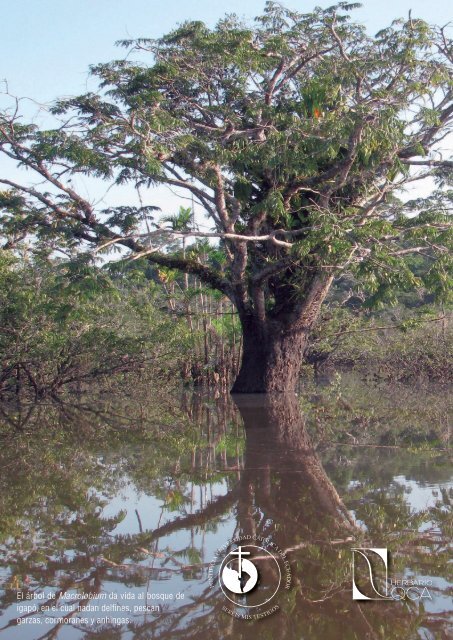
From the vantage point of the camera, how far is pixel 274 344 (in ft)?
49.5

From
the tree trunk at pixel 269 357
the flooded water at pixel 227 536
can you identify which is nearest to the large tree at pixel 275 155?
the tree trunk at pixel 269 357

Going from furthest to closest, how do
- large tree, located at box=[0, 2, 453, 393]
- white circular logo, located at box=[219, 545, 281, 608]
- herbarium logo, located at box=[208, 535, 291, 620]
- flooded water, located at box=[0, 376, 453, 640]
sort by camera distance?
1. large tree, located at box=[0, 2, 453, 393]
2. white circular logo, located at box=[219, 545, 281, 608]
3. herbarium logo, located at box=[208, 535, 291, 620]
4. flooded water, located at box=[0, 376, 453, 640]

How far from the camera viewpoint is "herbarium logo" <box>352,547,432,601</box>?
3480 millimetres

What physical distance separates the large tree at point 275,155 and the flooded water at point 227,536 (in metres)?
4.98

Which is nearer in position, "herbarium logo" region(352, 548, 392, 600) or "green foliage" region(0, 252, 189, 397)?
"herbarium logo" region(352, 548, 392, 600)

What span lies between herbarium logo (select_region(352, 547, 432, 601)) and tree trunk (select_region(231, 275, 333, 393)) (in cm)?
1096

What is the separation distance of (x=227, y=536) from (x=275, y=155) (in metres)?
9.20

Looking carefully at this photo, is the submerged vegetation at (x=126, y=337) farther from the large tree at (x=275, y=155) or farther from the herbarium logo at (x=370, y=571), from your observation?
the herbarium logo at (x=370, y=571)

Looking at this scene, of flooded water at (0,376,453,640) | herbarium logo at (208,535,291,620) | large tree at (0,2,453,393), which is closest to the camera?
flooded water at (0,376,453,640)

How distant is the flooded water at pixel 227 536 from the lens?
10.8 feet

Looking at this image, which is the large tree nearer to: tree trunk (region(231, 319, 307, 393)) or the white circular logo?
tree trunk (region(231, 319, 307, 393))

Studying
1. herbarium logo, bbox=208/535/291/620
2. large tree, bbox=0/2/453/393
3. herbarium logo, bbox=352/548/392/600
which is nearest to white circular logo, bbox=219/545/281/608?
herbarium logo, bbox=208/535/291/620

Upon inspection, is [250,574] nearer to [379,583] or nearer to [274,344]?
[379,583]

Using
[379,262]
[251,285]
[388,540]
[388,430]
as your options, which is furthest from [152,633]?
[251,285]
